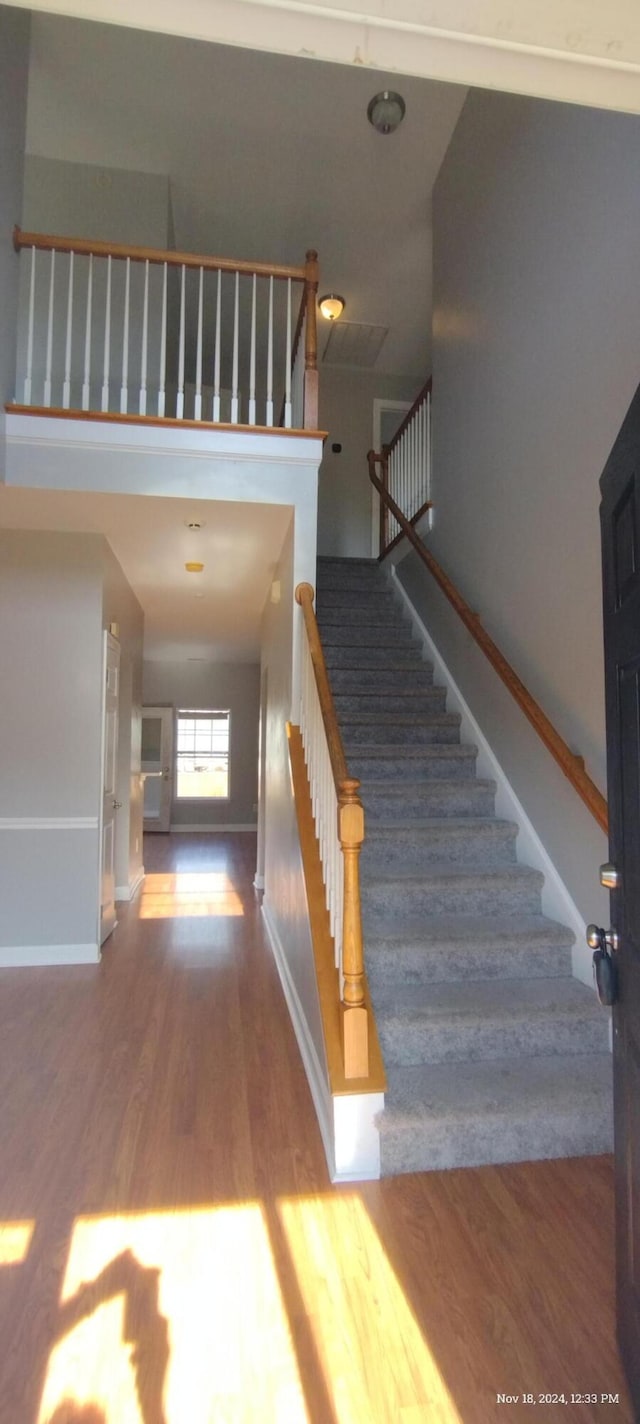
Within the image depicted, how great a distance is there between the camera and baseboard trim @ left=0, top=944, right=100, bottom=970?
13.3 ft

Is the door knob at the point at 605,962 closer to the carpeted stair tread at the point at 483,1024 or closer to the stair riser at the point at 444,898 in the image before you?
the carpeted stair tread at the point at 483,1024

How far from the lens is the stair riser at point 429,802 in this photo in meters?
3.36

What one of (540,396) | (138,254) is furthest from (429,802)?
(138,254)

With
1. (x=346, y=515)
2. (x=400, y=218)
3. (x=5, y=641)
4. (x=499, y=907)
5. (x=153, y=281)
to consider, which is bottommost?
(x=499, y=907)

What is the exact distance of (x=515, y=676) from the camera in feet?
10.2

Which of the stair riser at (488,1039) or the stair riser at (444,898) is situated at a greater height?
the stair riser at (444,898)

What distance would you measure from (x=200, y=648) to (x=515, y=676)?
23.0 feet

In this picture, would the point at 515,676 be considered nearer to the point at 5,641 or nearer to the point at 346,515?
the point at 5,641

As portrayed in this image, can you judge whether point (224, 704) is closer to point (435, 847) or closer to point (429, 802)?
point (429, 802)

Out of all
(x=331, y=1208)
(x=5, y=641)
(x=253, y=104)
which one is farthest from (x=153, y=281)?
(x=331, y=1208)

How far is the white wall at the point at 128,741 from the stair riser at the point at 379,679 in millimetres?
A: 1771

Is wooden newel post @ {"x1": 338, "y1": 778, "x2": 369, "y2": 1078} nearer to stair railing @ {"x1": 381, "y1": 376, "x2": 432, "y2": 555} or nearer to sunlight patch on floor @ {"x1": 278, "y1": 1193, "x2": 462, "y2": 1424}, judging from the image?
sunlight patch on floor @ {"x1": 278, "y1": 1193, "x2": 462, "y2": 1424}

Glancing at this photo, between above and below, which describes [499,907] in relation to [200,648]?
below

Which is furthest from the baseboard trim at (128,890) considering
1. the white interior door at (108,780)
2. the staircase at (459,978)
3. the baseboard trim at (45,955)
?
the staircase at (459,978)
